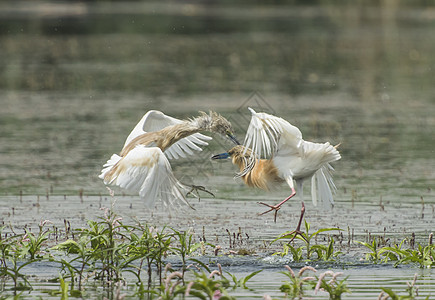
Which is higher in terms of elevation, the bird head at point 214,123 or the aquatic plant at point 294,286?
the bird head at point 214,123

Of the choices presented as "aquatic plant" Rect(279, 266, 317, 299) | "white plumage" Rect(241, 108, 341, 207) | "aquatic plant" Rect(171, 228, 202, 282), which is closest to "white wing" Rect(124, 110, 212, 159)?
"white plumage" Rect(241, 108, 341, 207)

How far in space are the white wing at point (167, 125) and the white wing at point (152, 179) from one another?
1.42m

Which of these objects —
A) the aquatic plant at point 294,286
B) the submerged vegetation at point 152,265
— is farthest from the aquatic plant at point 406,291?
the aquatic plant at point 294,286

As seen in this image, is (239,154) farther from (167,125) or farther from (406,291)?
(406,291)

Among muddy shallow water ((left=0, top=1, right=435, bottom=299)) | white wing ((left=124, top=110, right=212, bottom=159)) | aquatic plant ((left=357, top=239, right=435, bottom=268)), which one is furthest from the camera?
muddy shallow water ((left=0, top=1, right=435, bottom=299))

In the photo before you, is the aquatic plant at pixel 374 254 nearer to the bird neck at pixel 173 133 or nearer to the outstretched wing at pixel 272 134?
the outstretched wing at pixel 272 134

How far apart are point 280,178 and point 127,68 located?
1601 centimetres

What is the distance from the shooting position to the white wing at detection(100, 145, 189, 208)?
28.2 feet

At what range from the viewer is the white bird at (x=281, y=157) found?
8.91 meters

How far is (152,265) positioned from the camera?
28.1ft

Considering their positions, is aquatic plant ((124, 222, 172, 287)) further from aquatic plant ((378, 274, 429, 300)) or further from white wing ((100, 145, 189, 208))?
aquatic plant ((378, 274, 429, 300))

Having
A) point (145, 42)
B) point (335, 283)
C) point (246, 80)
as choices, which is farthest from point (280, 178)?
point (145, 42)

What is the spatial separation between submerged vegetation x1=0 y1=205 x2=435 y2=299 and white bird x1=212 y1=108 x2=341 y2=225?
0.76 meters

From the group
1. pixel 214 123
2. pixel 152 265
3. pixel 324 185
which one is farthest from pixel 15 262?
pixel 324 185
